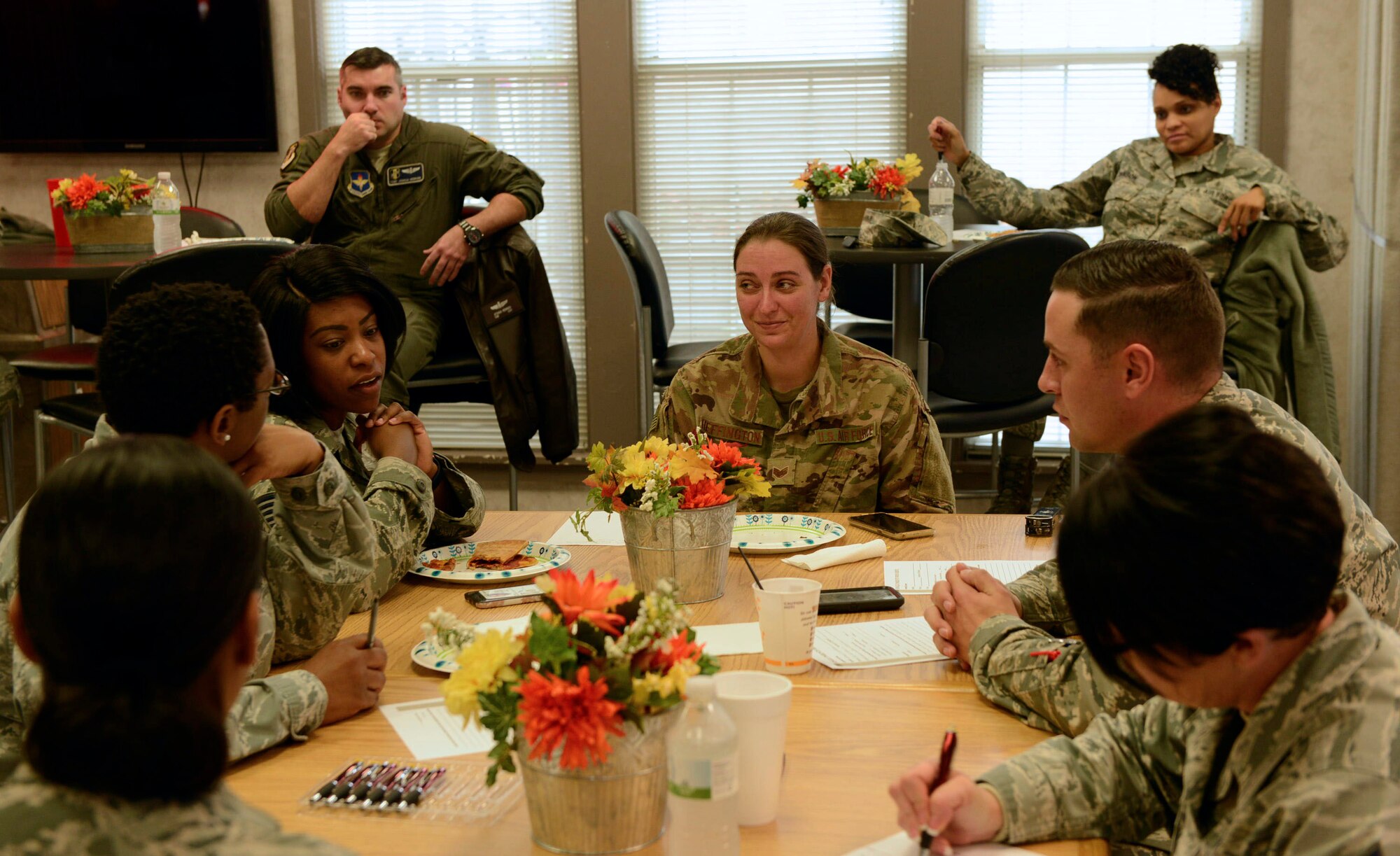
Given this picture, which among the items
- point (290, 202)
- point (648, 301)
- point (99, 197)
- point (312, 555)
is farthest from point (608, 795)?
point (99, 197)

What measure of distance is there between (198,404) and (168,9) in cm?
445

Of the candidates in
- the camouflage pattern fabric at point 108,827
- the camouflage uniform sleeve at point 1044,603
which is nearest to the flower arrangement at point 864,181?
the camouflage uniform sleeve at point 1044,603

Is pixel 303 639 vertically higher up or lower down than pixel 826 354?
lower down

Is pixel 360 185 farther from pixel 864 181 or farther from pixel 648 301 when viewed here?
pixel 864 181

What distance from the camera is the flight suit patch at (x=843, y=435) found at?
2.65 m

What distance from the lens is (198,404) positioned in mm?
1535

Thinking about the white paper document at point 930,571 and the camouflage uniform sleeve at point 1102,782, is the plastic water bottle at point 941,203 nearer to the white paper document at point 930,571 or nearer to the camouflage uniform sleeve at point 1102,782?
the white paper document at point 930,571

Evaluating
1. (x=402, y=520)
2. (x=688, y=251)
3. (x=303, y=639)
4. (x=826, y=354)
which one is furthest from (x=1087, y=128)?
(x=303, y=639)

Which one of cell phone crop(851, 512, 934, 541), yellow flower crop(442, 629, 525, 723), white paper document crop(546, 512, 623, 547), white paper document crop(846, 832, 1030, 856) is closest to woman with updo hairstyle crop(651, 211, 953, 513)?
cell phone crop(851, 512, 934, 541)

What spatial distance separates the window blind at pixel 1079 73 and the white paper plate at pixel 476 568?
3440 millimetres

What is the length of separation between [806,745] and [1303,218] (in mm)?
3431

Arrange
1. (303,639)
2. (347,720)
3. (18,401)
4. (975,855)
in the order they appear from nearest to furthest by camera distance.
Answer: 1. (975,855)
2. (347,720)
3. (303,639)
4. (18,401)

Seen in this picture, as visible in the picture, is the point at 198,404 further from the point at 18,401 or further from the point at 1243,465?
the point at 18,401

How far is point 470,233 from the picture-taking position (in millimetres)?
3975
